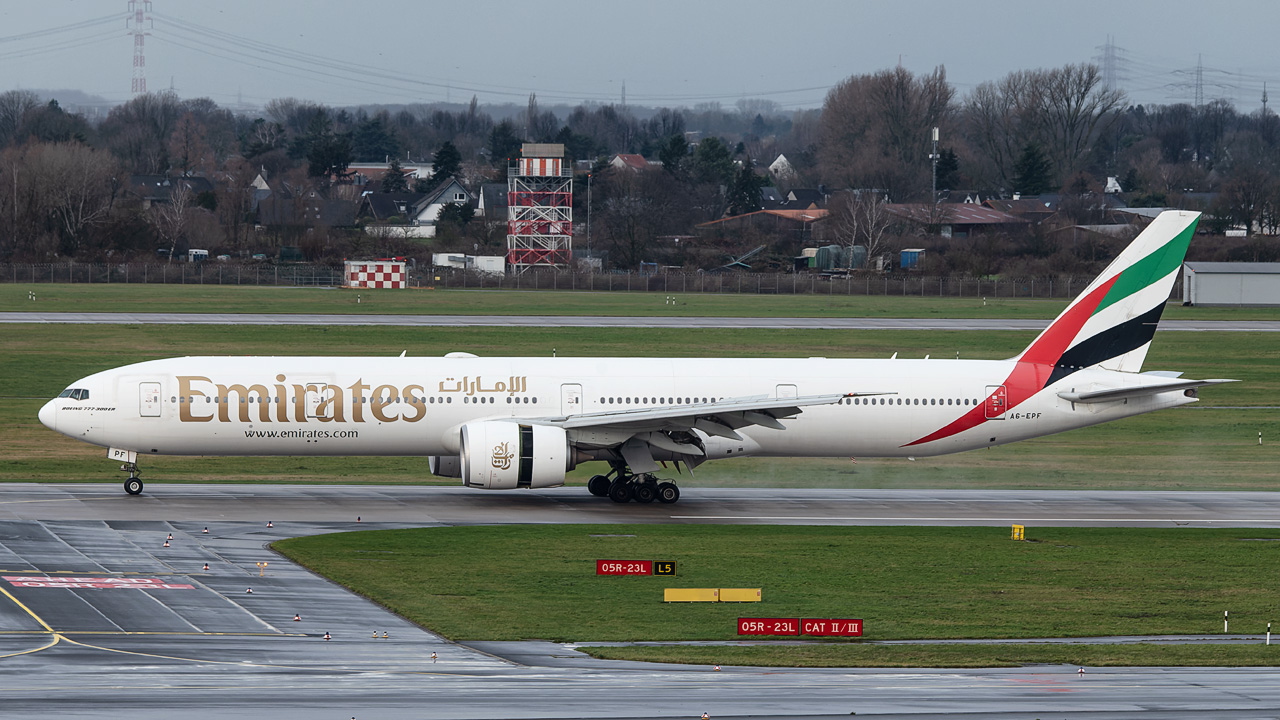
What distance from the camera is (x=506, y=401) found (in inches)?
1559

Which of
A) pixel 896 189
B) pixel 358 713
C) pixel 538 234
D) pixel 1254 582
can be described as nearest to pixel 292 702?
pixel 358 713

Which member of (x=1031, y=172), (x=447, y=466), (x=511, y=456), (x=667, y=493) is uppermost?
(x=1031, y=172)

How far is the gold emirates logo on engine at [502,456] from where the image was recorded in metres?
37.1

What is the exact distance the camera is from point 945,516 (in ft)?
129

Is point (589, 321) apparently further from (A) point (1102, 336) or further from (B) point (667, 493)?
(A) point (1102, 336)

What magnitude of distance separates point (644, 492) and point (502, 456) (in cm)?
505

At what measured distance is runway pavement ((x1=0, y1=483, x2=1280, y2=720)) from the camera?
1869cm

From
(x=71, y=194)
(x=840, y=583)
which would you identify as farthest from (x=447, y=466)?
(x=71, y=194)

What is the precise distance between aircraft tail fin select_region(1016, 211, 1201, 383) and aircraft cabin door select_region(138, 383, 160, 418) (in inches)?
997

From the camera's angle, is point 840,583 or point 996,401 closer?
point 840,583

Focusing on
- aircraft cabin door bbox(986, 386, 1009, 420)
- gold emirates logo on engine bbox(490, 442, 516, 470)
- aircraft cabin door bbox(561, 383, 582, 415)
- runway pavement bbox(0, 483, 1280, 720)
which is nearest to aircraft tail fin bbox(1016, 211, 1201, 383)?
aircraft cabin door bbox(986, 386, 1009, 420)

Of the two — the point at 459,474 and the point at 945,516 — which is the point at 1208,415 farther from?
the point at 459,474

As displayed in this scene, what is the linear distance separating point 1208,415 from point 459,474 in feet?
120

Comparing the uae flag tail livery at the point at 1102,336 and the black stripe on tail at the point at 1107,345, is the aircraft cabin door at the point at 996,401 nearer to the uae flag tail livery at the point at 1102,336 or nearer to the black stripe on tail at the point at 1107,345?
the uae flag tail livery at the point at 1102,336
